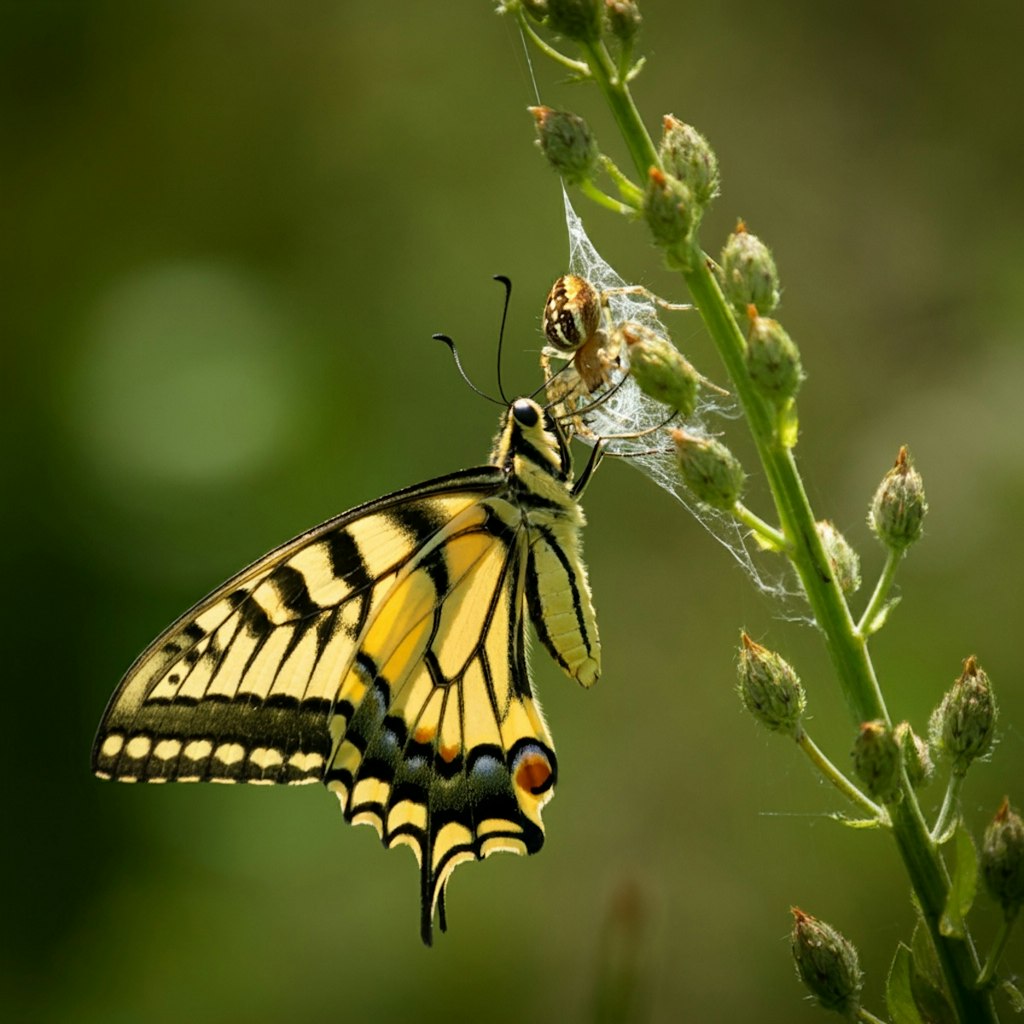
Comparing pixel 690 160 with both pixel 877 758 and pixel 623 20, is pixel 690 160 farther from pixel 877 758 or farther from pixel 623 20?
pixel 877 758

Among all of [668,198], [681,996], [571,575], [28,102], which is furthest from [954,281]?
[28,102]

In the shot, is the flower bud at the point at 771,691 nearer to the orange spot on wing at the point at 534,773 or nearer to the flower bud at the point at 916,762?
the flower bud at the point at 916,762

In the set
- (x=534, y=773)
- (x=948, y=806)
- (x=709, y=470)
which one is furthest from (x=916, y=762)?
Result: (x=534, y=773)

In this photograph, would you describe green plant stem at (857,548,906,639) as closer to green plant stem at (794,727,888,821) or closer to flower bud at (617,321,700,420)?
green plant stem at (794,727,888,821)

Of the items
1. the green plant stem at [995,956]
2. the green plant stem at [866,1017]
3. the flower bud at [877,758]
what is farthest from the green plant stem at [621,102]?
the green plant stem at [866,1017]

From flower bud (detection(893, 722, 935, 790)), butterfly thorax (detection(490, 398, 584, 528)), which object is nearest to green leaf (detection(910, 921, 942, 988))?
flower bud (detection(893, 722, 935, 790))

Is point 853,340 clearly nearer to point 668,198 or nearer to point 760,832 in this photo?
point 760,832
